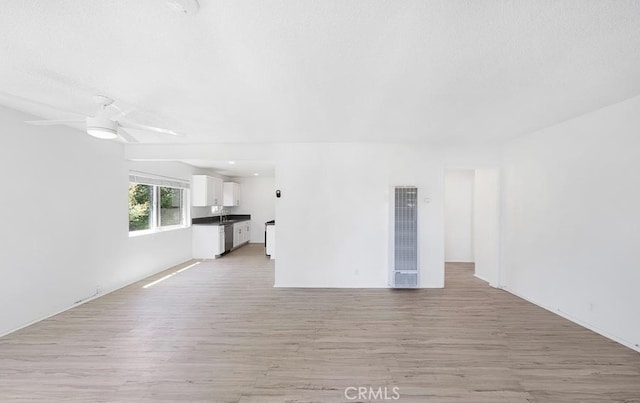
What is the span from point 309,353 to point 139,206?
450 cm

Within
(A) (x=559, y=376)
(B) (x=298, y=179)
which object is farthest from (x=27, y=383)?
(A) (x=559, y=376)

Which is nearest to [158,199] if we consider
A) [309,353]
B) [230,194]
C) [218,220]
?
[218,220]

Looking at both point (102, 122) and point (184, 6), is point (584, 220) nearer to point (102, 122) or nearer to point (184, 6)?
point (184, 6)

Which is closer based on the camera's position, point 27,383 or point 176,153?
point 27,383

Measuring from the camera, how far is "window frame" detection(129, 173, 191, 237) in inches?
199

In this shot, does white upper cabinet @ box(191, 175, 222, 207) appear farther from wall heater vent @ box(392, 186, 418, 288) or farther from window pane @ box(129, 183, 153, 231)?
wall heater vent @ box(392, 186, 418, 288)

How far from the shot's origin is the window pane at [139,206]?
502 cm

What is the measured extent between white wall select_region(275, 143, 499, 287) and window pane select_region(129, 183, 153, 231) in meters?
2.81

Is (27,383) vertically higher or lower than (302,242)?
lower

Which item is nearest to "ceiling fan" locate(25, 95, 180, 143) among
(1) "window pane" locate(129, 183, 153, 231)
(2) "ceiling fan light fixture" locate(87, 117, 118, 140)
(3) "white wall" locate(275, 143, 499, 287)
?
(2) "ceiling fan light fixture" locate(87, 117, 118, 140)

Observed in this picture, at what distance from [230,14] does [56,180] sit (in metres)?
3.55

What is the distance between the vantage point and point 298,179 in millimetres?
4582

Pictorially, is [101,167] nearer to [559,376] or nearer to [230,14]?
[230,14]

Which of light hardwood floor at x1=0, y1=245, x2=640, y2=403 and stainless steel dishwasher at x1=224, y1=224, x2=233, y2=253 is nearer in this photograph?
light hardwood floor at x1=0, y1=245, x2=640, y2=403
